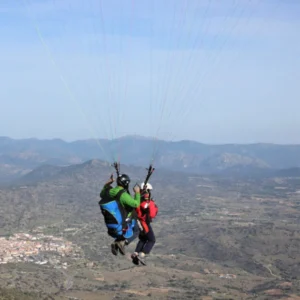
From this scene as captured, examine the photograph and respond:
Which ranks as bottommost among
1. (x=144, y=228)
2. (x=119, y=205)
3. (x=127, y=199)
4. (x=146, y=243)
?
(x=146, y=243)

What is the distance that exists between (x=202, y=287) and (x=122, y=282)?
16832 millimetres

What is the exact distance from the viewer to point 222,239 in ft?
561

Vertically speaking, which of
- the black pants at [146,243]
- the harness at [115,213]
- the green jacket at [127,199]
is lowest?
the black pants at [146,243]

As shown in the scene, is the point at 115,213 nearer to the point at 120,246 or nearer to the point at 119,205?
the point at 119,205

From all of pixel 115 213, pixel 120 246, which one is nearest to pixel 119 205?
pixel 115 213

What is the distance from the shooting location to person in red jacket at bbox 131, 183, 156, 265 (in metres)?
22.3

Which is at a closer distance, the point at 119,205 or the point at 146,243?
the point at 119,205

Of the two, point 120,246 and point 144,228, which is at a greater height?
point 144,228

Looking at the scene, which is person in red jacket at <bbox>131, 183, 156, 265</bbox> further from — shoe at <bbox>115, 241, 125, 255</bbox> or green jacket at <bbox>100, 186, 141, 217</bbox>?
green jacket at <bbox>100, 186, 141, 217</bbox>

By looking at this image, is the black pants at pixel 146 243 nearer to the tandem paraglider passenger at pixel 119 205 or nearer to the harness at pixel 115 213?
the tandem paraglider passenger at pixel 119 205

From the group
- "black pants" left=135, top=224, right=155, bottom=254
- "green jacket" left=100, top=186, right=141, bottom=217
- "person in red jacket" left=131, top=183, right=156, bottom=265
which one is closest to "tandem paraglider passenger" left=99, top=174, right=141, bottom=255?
"green jacket" left=100, top=186, right=141, bottom=217

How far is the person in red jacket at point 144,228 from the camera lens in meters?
22.3

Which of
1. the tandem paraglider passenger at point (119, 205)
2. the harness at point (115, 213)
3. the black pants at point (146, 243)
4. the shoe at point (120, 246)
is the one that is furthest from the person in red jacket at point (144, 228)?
the harness at point (115, 213)

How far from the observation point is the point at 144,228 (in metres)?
22.9
